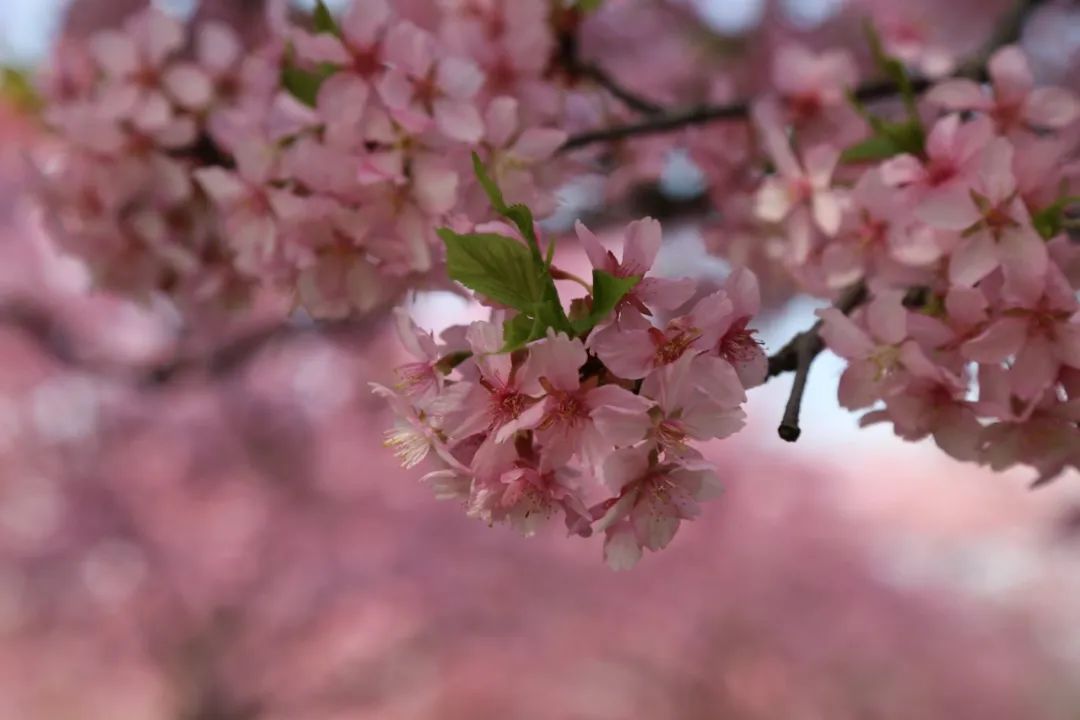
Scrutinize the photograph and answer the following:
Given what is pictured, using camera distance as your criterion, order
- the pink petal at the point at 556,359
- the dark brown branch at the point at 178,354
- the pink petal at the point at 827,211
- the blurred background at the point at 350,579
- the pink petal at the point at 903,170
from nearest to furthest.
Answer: the pink petal at the point at 556,359
the pink petal at the point at 903,170
the pink petal at the point at 827,211
the dark brown branch at the point at 178,354
the blurred background at the point at 350,579

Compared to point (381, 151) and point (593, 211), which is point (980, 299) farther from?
point (593, 211)

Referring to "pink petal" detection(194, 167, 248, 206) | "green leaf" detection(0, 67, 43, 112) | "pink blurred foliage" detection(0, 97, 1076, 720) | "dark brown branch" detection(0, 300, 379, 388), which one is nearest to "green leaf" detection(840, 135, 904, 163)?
"pink petal" detection(194, 167, 248, 206)

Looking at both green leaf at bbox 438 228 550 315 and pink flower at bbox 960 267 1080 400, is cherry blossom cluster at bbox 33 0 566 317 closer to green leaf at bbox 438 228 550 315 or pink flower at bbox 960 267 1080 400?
green leaf at bbox 438 228 550 315

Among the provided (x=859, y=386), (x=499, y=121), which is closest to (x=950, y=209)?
(x=859, y=386)

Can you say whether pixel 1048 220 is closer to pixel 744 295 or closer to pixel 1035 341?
→ pixel 1035 341

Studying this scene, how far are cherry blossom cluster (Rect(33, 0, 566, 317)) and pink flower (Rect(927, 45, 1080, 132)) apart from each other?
0.36 metres

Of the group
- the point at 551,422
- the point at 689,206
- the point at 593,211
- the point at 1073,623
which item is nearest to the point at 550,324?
the point at 551,422

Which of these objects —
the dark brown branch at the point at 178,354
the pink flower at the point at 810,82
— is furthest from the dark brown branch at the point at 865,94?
the dark brown branch at the point at 178,354

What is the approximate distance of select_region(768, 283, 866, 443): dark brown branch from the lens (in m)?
0.54

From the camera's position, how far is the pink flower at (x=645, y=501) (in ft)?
1.61

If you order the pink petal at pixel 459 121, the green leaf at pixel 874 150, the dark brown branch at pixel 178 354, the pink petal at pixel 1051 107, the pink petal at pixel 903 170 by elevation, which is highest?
the dark brown branch at pixel 178 354

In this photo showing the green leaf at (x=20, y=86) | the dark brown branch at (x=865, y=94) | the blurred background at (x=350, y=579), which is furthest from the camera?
the blurred background at (x=350, y=579)

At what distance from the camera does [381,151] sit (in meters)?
0.73

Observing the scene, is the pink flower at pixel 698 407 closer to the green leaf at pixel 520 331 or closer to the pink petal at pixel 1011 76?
the green leaf at pixel 520 331
